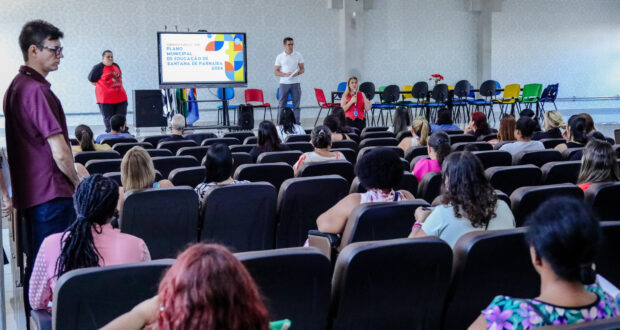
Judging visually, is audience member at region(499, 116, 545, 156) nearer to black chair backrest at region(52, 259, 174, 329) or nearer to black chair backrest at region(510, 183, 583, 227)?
black chair backrest at region(510, 183, 583, 227)

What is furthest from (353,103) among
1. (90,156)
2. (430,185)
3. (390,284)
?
(390,284)

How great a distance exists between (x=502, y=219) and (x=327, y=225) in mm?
875

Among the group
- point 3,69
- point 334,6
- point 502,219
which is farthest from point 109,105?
point 502,219

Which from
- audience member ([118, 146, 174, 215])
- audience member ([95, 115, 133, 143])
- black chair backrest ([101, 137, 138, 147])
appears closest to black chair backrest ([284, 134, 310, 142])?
black chair backrest ([101, 137, 138, 147])

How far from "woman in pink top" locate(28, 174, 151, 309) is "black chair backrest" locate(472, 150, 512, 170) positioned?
340 cm

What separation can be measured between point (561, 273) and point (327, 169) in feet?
10.8

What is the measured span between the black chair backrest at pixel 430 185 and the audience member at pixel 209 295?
3.35 metres

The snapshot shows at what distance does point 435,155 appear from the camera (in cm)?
513

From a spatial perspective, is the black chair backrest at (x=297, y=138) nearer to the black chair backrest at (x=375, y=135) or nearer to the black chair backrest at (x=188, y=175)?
the black chair backrest at (x=375, y=135)

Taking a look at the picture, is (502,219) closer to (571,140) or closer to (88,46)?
(571,140)

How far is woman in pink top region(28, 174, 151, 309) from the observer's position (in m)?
2.59

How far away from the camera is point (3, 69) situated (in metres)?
13.2

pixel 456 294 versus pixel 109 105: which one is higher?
pixel 109 105

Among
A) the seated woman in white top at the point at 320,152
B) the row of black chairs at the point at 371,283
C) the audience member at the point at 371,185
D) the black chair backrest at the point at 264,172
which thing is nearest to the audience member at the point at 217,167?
the black chair backrest at the point at 264,172
